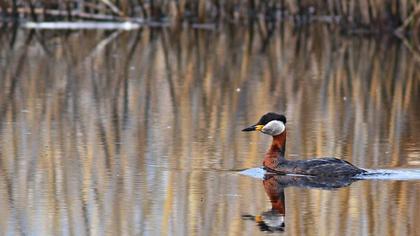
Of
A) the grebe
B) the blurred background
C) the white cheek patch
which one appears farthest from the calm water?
the white cheek patch

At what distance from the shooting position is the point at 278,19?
2184cm

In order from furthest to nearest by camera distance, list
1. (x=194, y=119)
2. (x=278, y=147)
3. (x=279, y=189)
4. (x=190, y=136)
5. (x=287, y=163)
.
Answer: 1. (x=194, y=119)
2. (x=190, y=136)
3. (x=278, y=147)
4. (x=287, y=163)
5. (x=279, y=189)

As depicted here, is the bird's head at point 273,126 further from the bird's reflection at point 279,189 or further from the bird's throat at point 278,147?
the bird's reflection at point 279,189

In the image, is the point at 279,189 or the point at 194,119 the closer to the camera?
the point at 279,189

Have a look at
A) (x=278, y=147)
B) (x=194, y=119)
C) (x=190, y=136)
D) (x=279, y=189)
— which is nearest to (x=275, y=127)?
(x=278, y=147)

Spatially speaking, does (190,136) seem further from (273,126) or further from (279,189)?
(279,189)

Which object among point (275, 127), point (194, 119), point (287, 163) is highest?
point (275, 127)

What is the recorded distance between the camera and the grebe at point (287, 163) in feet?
24.5

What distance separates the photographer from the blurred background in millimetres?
6441

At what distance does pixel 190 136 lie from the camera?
29.6 feet

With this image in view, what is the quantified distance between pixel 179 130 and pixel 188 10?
1234 centimetres

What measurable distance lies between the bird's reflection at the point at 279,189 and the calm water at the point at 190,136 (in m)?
0.03

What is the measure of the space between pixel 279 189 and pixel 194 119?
2790 millimetres

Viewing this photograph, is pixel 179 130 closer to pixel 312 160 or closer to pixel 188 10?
pixel 312 160
